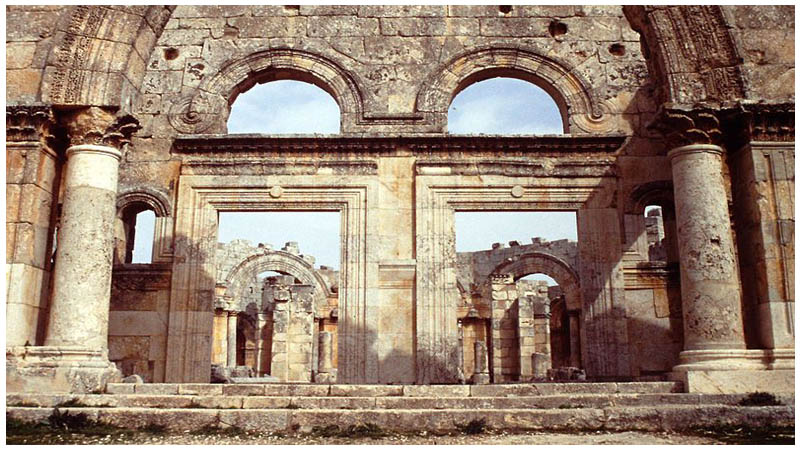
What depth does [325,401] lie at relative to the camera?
7.07 m

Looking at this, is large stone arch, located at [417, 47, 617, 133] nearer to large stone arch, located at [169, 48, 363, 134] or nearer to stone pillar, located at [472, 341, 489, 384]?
large stone arch, located at [169, 48, 363, 134]

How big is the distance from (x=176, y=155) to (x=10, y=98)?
12.8 feet

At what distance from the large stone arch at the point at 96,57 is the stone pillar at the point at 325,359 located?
14416 millimetres

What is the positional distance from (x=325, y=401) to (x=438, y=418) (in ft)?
3.98

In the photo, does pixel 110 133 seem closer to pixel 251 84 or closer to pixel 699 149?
pixel 251 84

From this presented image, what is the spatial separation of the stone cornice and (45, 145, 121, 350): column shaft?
3746 millimetres

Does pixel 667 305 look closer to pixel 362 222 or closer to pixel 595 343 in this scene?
pixel 595 343

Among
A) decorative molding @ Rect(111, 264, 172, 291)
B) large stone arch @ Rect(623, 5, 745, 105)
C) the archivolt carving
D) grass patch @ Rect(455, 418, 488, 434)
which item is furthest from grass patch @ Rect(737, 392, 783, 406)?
the archivolt carving

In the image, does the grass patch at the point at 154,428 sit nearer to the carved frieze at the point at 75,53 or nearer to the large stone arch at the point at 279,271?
the carved frieze at the point at 75,53

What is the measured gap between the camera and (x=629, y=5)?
9.23 metres

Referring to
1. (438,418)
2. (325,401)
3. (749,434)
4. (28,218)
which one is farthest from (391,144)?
(749,434)

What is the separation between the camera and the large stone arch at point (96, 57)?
332 inches

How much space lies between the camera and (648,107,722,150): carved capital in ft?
28.1

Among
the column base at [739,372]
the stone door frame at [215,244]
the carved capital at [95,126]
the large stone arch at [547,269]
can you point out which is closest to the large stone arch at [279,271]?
the large stone arch at [547,269]
